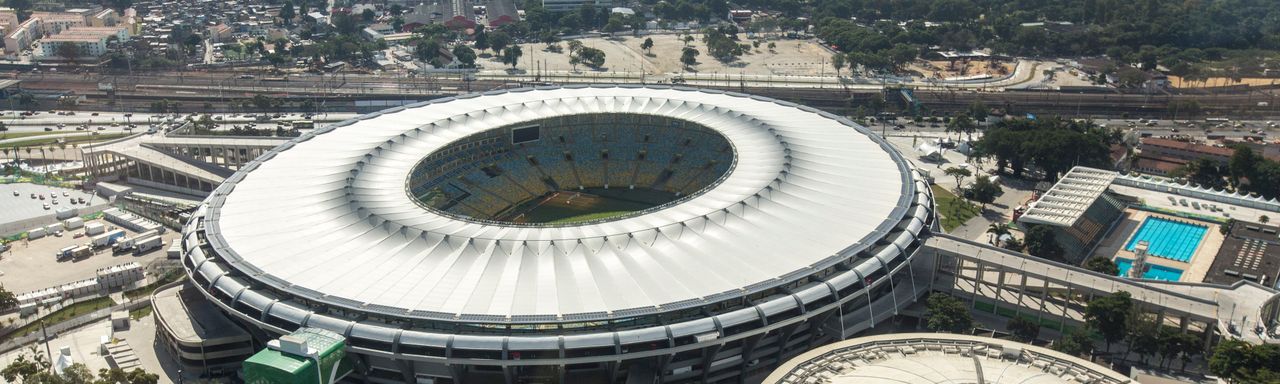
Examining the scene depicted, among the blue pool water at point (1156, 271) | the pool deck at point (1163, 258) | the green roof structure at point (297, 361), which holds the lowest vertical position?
the blue pool water at point (1156, 271)

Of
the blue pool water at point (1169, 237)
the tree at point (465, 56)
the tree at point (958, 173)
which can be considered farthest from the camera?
the tree at point (465, 56)

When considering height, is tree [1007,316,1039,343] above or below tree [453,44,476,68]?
below

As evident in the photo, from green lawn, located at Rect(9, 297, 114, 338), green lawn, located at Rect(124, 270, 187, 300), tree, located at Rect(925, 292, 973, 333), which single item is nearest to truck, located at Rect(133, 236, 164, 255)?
green lawn, located at Rect(124, 270, 187, 300)

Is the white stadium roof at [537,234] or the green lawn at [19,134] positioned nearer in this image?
the white stadium roof at [537,234]

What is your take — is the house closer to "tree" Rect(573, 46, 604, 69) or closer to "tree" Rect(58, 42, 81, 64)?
"tree" Rect(573, 46, 604, 69)

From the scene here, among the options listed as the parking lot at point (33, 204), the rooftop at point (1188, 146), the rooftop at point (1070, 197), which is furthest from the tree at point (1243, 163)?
the parking lot at point (33, 204)

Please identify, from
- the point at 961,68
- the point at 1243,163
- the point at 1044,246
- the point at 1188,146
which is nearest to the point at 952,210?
the point at 1044,246

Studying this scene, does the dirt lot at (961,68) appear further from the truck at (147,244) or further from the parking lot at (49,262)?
the parking lot at (49,262)
